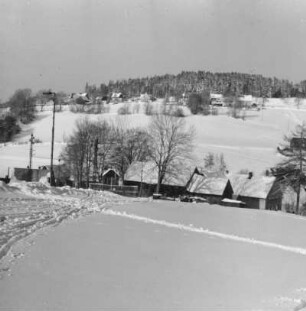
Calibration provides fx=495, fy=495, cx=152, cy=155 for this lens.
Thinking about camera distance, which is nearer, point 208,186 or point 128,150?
point 208,186

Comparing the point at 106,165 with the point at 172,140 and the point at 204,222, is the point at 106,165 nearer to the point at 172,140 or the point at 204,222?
the point at 172,140

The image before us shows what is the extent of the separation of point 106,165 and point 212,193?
1516 cm

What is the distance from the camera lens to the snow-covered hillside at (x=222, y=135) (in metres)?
96.4

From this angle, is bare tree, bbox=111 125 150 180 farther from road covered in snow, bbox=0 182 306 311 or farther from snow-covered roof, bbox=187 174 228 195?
road covered in snow, bbox=0 182 306 311

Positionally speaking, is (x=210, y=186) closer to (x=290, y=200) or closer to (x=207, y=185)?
(x=207, y=185)

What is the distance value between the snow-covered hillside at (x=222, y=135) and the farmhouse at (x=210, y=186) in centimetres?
2238

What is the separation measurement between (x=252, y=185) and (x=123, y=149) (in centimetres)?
1883

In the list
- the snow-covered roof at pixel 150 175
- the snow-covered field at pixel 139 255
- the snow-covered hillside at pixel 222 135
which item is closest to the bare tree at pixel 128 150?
the snow-covered roof at pixel 150 175

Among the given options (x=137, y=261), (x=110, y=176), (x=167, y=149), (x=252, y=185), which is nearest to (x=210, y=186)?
(x=252, y=185)

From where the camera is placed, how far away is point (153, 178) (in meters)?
62.8

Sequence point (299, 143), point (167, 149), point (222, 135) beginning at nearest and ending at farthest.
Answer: point (299, 143) < point (167, 149) < point (222, 135)

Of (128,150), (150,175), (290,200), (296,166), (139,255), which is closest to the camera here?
(139,255)

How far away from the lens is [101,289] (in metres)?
9.48

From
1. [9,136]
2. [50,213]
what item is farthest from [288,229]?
[9,136]
